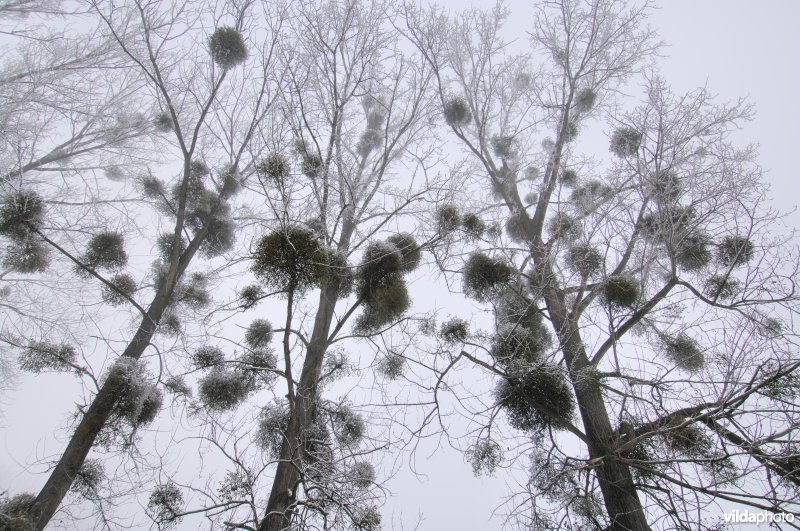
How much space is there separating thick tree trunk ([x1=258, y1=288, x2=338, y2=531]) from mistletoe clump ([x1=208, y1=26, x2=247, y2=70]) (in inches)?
145

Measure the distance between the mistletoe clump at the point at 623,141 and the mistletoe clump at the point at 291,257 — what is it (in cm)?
510

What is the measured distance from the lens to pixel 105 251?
18.8 ft

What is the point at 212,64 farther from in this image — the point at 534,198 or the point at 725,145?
the point at 725,145

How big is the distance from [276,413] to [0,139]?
5371 millimetres

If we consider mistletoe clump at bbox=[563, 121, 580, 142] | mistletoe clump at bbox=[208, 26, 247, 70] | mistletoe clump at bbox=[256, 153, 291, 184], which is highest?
mistletoe clump at bbox=[563, 121, 580, 142]

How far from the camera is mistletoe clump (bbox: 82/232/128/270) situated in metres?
5.70

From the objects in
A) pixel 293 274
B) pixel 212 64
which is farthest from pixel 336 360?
pixel 212 64

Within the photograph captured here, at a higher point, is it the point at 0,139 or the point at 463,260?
the point at 0,139

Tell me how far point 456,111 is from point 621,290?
392 centimetres

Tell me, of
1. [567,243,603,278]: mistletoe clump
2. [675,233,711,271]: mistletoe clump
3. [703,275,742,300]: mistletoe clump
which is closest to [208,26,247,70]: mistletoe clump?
[567,243,603,278]: mistletoe clump

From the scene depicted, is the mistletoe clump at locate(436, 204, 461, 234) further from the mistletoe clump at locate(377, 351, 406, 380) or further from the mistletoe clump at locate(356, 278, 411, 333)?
the mistletoe clump at locate(377, 351, 406, 380)

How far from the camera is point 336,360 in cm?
502

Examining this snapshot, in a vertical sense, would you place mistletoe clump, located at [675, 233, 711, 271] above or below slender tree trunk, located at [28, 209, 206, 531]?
above

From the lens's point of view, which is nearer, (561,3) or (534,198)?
(561,3)
